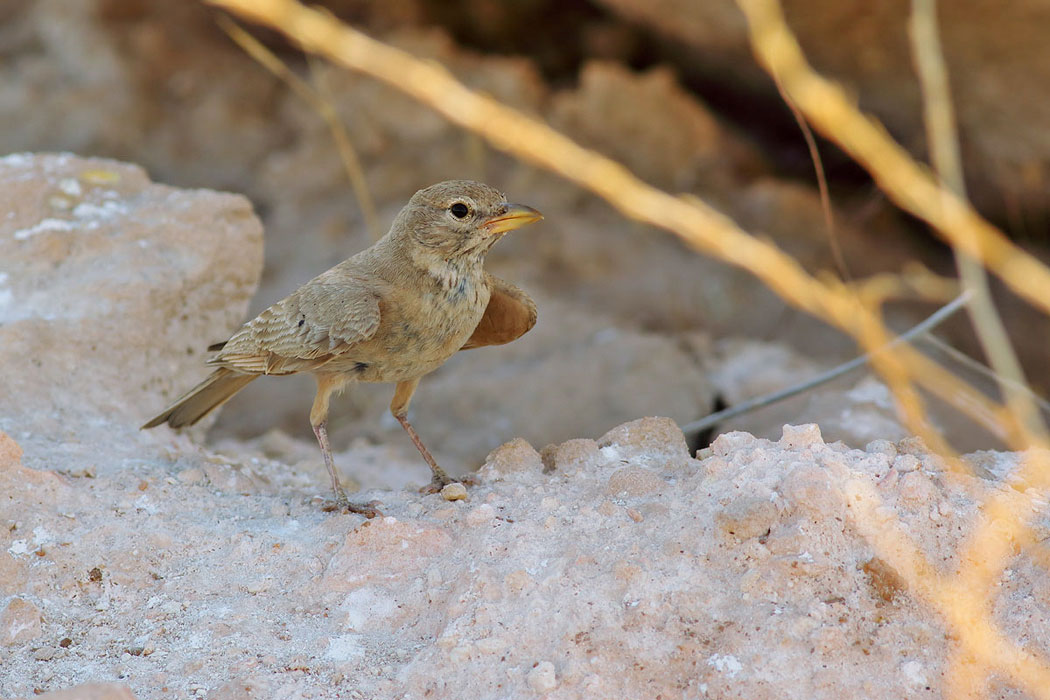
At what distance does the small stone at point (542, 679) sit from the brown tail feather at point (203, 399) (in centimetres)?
190

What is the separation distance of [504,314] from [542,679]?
1.69 metres

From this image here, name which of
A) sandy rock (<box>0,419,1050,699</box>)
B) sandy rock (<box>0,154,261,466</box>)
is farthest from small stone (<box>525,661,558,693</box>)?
sandy rock (<box>0,154,261,466</box>)

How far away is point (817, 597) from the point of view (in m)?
1.96

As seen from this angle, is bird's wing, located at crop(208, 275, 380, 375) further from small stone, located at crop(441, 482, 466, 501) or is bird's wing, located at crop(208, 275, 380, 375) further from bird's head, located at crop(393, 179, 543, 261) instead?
small stone, located at crop(441, 482, 466, 501)

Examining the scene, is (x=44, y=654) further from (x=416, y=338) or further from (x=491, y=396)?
(x=491, y=396)

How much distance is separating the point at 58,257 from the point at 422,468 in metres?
1.65

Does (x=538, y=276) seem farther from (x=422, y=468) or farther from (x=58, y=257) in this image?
(x=58, y=257)

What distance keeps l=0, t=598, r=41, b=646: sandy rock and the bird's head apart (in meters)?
1.51

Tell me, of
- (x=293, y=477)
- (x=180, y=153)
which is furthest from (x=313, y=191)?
(x=293, y=477)

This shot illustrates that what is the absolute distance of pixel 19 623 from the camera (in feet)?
7.06

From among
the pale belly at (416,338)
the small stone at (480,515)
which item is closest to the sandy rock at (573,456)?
the small stone at (480,515)

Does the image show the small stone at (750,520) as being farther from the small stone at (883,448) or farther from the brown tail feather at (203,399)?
the brown tail feather at (203,399)

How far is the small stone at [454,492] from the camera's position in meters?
2.73

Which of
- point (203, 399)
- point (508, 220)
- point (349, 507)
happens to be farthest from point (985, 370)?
point (203, 399)
